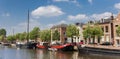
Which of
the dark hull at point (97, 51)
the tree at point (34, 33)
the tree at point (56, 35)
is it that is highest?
the tree at point (34, 33)

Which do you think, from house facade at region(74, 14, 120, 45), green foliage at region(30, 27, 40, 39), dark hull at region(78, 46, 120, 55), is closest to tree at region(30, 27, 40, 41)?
green foliage at region(30, 27, 40, 39)

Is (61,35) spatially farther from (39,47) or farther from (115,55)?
(115,55)

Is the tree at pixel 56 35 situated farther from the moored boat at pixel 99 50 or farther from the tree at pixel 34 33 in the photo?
the moored boat at pixel 99 50

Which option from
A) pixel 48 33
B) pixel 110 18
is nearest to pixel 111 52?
pixel 110 18

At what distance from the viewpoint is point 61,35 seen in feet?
424

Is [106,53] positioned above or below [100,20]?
below

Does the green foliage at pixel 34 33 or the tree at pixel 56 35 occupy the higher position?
the green foliage at pixel 34 33

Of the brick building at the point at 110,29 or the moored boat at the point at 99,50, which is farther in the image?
the brick building at the point at 110,29

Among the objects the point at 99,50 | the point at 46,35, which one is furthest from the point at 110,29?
the point at 46,35

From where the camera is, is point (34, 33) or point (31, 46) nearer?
point (31, 46)

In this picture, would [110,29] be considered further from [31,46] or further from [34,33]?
[34,33]

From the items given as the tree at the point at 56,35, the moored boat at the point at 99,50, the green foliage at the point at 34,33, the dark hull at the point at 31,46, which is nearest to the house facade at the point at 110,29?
the moored boat at the point at 99,50

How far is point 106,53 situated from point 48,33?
68.0 meters

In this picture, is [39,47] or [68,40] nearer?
[39,47]
